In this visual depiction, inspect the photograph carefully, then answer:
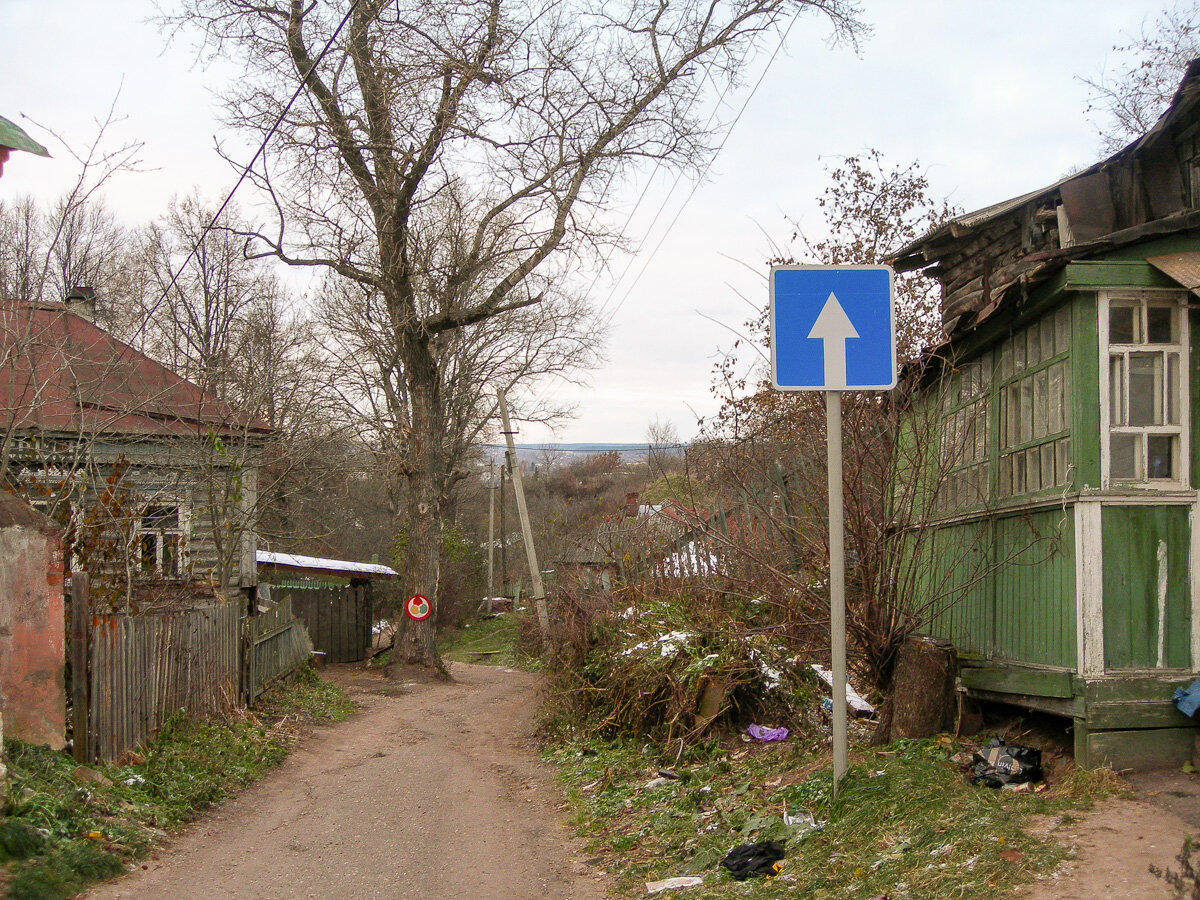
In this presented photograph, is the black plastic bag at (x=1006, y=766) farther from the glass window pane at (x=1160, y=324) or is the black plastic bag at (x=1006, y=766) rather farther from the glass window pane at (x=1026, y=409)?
the glass window pane at (x=1160, y=324)

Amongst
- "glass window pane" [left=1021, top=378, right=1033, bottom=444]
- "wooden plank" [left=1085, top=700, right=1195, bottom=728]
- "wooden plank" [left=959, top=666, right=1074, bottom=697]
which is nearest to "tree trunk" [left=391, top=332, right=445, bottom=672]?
"wooden plank" [left=959, top=666, right=1074, bottom=697]

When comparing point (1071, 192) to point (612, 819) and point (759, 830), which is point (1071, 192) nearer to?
point (759, 830)

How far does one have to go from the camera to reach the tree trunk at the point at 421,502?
66.1ft

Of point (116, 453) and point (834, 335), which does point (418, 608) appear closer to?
point (116, 453)

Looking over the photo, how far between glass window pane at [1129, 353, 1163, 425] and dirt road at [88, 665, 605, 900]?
421 centimetres

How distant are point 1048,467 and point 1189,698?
1.53 metres

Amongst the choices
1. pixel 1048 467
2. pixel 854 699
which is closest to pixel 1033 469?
pixel 1048 467

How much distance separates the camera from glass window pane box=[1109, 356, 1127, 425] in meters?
5.67

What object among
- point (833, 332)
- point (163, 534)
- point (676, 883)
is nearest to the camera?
point (833, 332)

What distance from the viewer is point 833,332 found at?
4.97 metres

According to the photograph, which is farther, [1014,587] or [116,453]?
[116,453]

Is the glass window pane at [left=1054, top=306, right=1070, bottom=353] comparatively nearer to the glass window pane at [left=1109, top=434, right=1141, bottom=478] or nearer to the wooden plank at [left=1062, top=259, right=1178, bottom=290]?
the wooden plank at [left=1062, top=259, right=1178, bottom=290]

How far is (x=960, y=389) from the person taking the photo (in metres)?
8.03

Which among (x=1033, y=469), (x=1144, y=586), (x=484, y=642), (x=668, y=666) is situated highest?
(x=1033, y=469)
